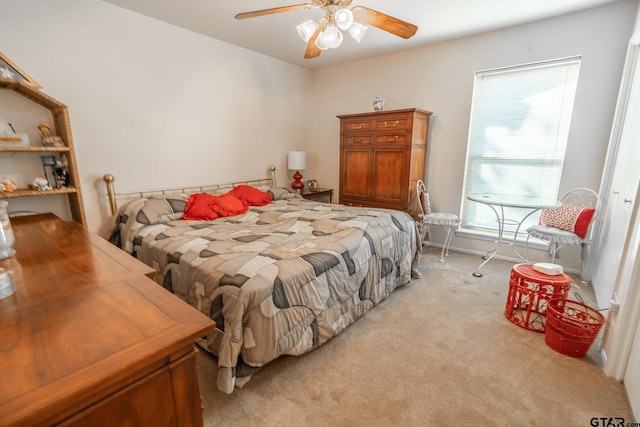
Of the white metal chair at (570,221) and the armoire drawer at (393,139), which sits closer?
the white metal chair at (570,221)

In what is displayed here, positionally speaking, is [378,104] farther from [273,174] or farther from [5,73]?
[5,73]

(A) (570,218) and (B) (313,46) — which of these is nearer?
(B) (313,46)

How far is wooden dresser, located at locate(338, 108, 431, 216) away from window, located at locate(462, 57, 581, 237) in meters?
0.64

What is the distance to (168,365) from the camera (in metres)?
0.69

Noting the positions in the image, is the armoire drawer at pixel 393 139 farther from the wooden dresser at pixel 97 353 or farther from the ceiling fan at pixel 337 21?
the wooden dresser at pixel 97 353

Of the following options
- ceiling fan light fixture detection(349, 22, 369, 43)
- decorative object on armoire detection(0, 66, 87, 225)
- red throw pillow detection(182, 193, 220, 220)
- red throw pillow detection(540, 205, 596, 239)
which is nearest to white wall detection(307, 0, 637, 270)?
red throw pillow detection(540, 205, 596, 239)

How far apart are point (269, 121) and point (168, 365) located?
3942 millimetres

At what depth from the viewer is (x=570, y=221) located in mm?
2832

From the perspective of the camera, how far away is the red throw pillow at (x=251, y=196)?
Answer: 3410 mm

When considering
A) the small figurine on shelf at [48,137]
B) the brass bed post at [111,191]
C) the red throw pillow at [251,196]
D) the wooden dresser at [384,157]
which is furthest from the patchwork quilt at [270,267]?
the wooden dresser at [384,157]

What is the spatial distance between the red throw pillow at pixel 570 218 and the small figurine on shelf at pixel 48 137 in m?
4.52

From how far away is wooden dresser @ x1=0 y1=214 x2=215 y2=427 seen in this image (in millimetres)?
555

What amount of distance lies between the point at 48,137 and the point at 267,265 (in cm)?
217

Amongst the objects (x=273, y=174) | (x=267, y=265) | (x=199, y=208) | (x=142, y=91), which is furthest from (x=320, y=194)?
(x=267, y=265)
